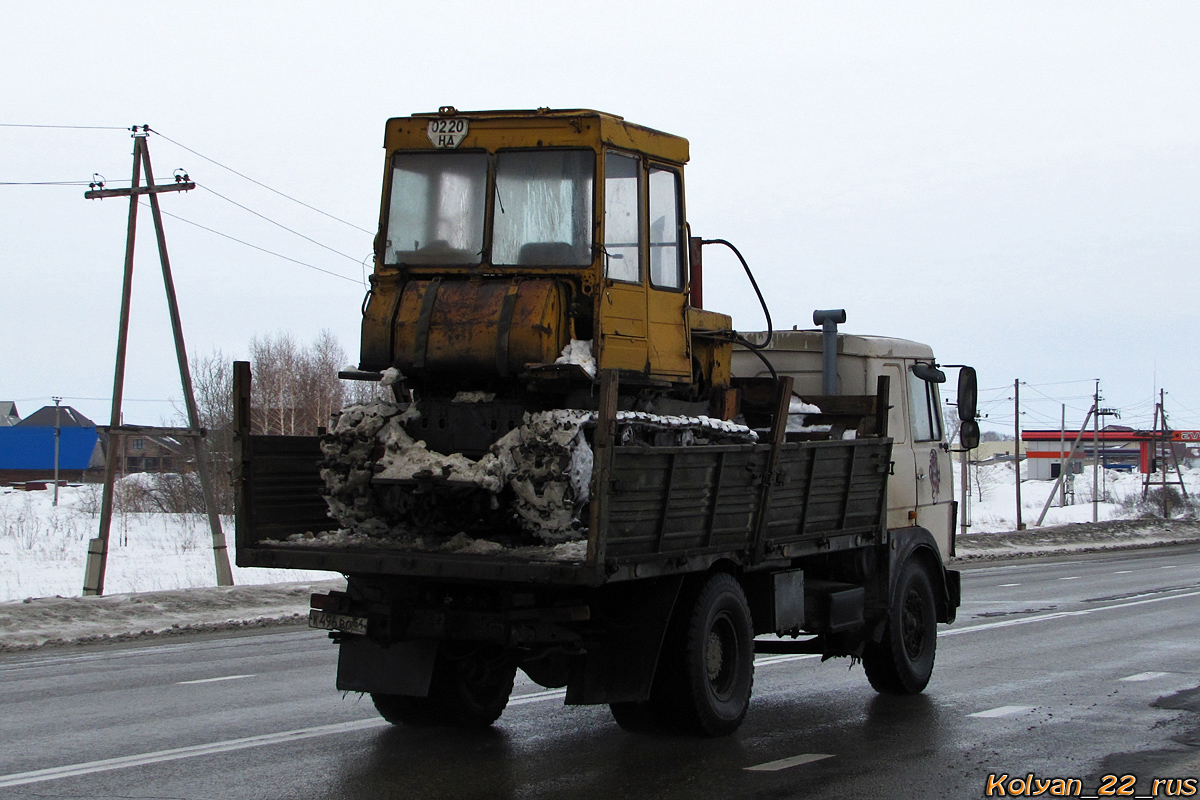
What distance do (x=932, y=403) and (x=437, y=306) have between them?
5401 millimetres

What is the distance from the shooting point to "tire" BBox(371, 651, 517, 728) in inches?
335

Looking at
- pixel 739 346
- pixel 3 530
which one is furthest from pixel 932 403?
pixel 3 530

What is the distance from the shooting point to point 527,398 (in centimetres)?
783

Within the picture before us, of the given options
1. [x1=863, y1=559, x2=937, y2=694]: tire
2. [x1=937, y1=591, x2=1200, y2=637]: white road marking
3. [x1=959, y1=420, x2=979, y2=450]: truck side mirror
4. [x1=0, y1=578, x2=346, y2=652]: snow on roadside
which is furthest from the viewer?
[x1=0, y1=578, x2=346, y2=652]: snow on roadside

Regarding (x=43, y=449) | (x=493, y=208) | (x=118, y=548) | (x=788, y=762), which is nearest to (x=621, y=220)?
(x=493, y=208)

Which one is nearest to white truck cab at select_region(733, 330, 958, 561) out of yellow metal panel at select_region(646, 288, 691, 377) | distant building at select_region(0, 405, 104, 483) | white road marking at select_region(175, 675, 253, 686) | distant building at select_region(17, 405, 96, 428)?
yellow metal panel at select_region(646, 288, 691, 377)

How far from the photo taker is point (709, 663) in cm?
829

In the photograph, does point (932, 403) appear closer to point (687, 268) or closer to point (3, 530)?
point (687, 268)

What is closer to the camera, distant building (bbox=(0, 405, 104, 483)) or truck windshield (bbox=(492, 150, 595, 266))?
truck windshield (bbox=(492, 150, 595, 266))

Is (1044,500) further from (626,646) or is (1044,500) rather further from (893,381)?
(626,646)

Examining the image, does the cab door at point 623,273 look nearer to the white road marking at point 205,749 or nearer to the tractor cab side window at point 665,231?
the tractor cab side window at point 665,231

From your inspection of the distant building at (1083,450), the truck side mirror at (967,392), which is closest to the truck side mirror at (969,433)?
the truck side mirror at (967,392)

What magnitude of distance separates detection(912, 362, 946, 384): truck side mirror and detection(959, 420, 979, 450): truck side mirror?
0.41 meters

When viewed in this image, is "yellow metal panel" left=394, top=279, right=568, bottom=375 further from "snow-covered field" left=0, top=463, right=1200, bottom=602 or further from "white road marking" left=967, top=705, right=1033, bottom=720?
"snow-covered field" left=0, top=463, right=1200, bottom=602
